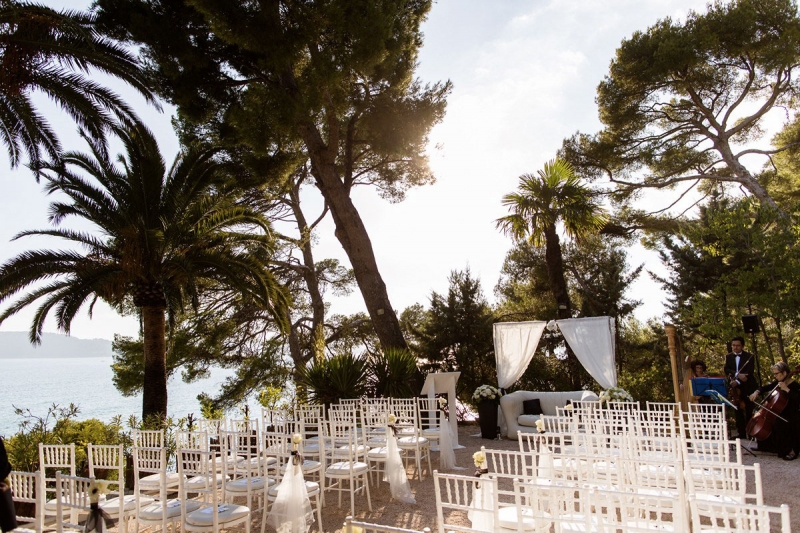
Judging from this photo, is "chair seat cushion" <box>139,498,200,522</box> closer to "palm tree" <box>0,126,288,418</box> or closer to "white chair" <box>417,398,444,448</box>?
"white chair" <box>417,398,444,448</box>

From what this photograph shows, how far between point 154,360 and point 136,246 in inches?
72.5

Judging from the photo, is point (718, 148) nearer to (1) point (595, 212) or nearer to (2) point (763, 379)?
(1) point (595, 212)

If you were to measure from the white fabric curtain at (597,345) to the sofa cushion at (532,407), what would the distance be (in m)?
0.95

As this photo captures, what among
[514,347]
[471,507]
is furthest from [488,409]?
[471,507]

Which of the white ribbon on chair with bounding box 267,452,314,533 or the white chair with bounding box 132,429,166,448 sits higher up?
the white chair with bounding box 132,429,166,448

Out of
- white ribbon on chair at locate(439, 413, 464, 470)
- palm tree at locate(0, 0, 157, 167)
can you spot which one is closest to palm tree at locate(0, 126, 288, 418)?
palm tree at locate(0, 0, 157, 167)

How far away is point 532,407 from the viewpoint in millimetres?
9023

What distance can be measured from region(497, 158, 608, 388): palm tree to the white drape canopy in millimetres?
1339

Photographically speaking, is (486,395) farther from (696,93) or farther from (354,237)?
(696,93)

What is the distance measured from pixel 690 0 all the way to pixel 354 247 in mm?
8648

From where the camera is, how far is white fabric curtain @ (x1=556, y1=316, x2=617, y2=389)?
29.2 feet

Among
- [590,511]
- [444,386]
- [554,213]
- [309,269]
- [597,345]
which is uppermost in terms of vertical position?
[554,213]

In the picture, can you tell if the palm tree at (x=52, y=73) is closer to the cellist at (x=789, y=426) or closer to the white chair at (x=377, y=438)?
the white chair at (x=377, y=438)

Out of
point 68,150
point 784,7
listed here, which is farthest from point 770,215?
point 68,150
